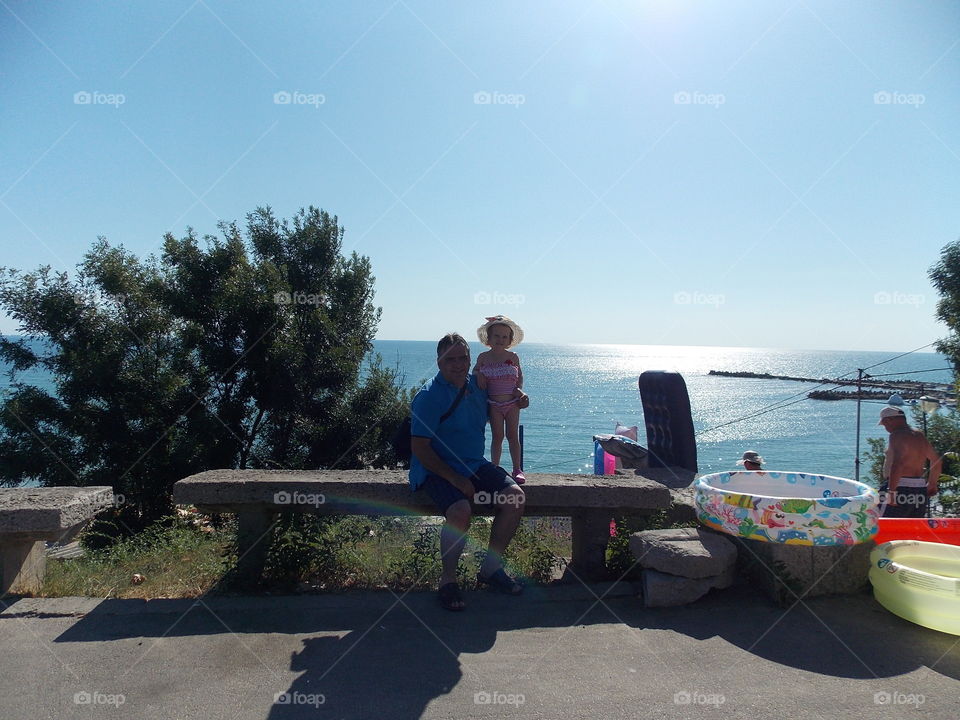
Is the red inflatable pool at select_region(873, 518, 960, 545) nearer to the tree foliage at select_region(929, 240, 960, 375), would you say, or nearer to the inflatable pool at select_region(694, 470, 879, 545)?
the inflatable pool at select_region(694, 470, 879, 545)

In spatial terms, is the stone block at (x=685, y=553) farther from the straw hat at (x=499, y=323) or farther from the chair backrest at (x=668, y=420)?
the chair backrest at (x=668, y=420)

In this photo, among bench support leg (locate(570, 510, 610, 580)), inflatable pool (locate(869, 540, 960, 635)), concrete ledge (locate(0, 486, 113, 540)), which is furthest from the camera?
bench support leg (locate(570, 510, 610, 580))

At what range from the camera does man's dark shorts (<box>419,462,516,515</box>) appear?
14.9 feet

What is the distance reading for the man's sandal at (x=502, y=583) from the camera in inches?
182

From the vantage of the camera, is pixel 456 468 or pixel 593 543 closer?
pixel 456 468

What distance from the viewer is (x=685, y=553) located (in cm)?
443

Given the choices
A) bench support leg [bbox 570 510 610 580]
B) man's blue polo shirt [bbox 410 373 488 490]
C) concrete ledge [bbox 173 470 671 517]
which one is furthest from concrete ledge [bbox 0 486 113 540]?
bench support leg [bbox 570 510 610 580]

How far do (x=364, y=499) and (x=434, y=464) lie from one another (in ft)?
2.30

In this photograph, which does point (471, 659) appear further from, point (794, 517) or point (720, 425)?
point (720, 425)

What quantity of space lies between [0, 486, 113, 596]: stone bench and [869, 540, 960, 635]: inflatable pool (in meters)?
5.26

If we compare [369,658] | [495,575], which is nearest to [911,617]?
[495,575]

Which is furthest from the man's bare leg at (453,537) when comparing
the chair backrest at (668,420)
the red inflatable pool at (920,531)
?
the chair backrest at (668,420)

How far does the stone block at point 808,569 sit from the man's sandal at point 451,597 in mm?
2056

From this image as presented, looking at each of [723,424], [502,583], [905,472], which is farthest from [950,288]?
[502,583]
